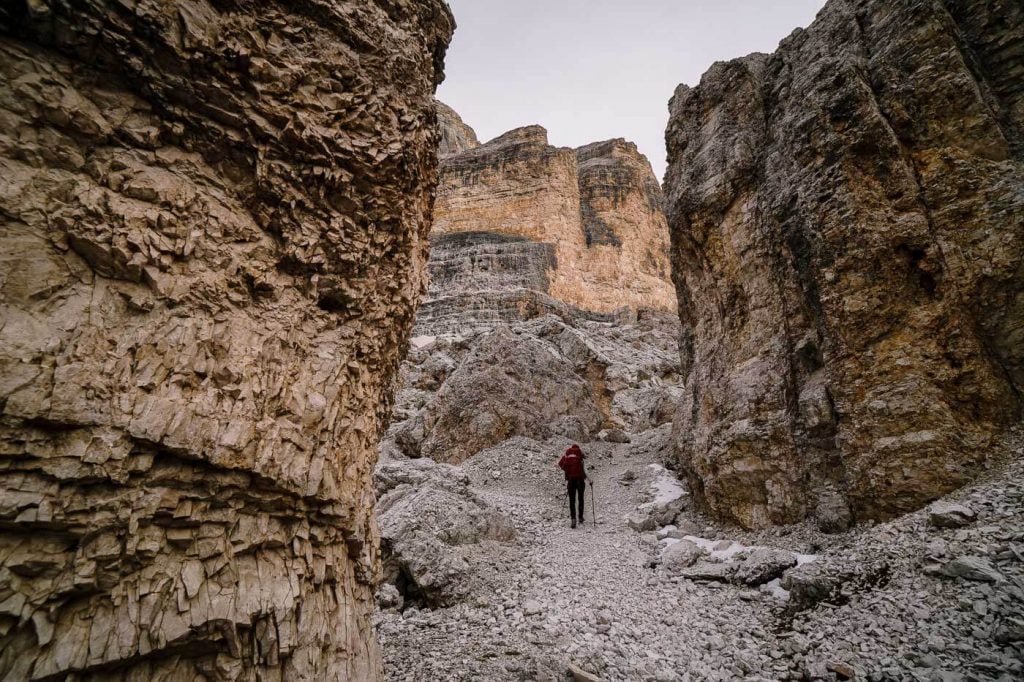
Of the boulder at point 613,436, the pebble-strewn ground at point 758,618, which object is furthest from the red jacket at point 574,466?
the boulder at point 613,436

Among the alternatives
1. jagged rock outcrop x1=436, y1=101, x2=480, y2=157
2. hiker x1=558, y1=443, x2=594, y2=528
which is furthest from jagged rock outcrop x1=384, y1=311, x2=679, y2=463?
jagged rock outcrop x1=436, y1=101, x2=480, y2=157

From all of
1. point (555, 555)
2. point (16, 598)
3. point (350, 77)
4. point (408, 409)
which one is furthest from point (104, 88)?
point (408, 409)

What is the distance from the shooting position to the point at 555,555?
10078 millimetres

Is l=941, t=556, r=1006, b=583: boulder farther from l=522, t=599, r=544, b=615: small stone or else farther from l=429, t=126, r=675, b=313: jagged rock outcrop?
l=429, t=126, r=675, b=313: jagged rock outcrop

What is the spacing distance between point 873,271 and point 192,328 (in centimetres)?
1131

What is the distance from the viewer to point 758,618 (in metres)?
6.40

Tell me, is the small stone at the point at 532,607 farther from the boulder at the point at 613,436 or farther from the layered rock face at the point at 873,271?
the boulder at the point at 613,436

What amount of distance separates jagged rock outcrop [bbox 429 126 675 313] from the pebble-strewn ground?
1691 inches

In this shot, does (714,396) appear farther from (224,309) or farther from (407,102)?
(224,309)

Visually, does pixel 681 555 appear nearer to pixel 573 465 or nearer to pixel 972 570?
pixel 573 465

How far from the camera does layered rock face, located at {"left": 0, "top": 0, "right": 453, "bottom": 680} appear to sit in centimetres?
321

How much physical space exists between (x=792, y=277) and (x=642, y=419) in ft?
47.2

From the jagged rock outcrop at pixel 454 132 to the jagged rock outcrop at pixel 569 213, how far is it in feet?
71.1

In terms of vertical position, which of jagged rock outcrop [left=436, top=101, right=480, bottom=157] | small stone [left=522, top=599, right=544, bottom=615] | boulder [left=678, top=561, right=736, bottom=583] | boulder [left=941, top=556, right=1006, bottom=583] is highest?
jagged rock outcrop [left=436, top=101, right=480, bottom=157]
